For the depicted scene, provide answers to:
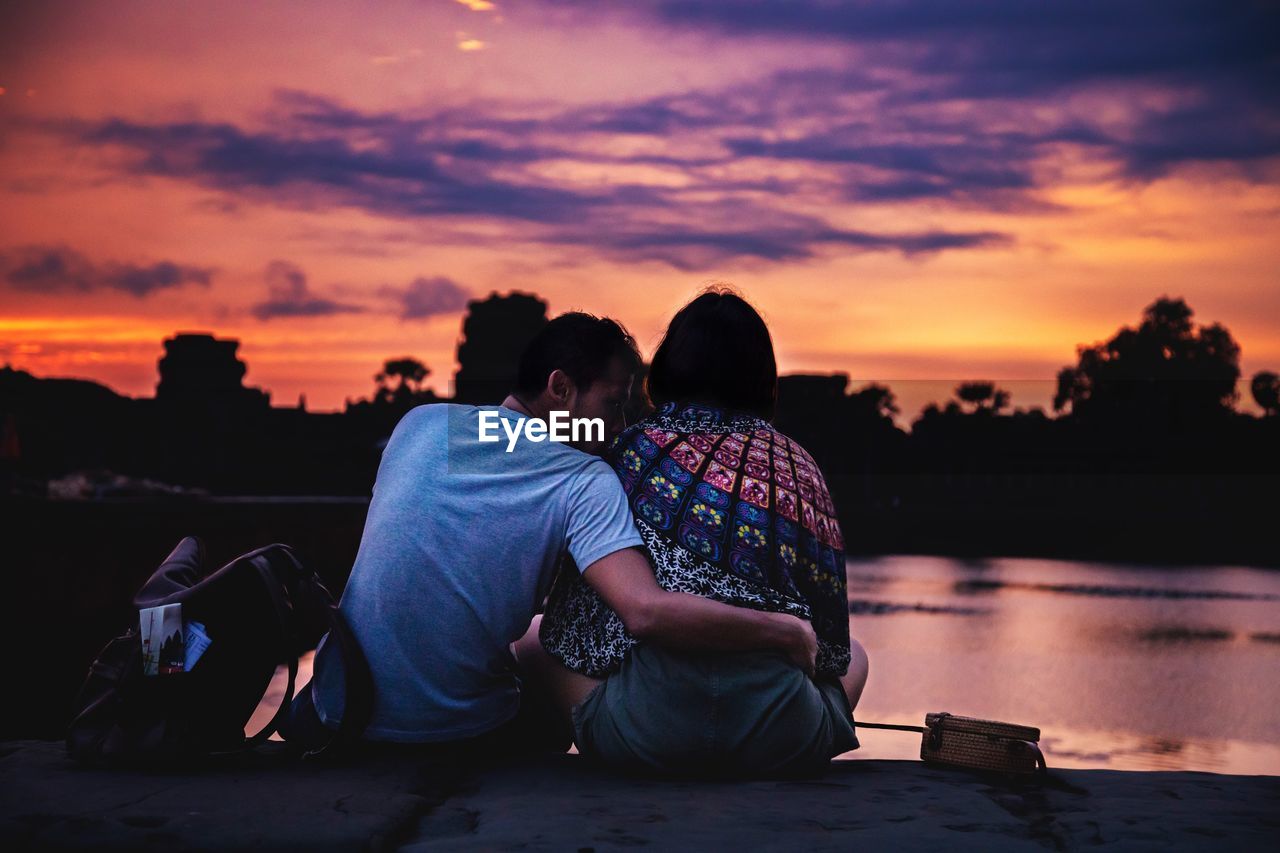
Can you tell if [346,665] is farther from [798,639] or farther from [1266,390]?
[1266,390]

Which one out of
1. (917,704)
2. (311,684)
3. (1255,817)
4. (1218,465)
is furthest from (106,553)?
(1218,465)

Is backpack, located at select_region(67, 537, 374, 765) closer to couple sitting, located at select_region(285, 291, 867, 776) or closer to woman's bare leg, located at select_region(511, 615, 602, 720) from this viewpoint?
couple sitting, located at select_region(285, 291, 867, 776)

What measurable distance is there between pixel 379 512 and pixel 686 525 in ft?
2.33

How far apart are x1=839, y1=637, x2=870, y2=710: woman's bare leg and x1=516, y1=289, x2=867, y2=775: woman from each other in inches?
1.5

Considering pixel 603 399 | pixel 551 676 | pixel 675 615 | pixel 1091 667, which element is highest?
pixel 603 399

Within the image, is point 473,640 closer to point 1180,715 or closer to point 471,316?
point 1180,715

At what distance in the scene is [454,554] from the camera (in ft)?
9.44

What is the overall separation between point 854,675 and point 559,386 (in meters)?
1.09

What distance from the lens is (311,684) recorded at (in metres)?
2.95

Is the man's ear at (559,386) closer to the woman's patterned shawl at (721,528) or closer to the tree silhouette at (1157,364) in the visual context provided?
the woman's patterned shawl at (721,528)

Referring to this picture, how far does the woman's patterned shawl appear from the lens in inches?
113

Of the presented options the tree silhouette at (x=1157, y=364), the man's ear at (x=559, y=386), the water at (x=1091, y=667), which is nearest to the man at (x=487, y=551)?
the man's ear at (x=559, y=386)

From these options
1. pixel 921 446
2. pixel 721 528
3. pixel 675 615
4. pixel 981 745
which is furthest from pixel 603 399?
pixel 921 446

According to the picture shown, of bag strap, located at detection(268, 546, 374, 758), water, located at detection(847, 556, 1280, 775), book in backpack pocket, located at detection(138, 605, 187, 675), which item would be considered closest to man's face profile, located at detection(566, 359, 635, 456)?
bag strap, located at detection(268, 546, 374, 758)
